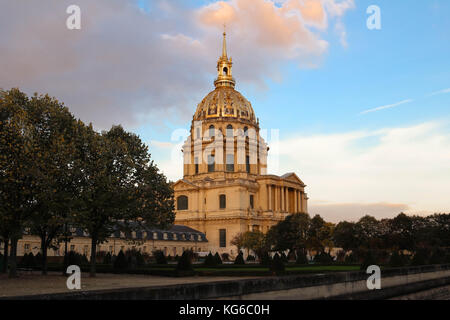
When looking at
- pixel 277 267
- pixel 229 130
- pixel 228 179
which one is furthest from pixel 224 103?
pixel 277 267

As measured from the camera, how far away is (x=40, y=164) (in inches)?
1121

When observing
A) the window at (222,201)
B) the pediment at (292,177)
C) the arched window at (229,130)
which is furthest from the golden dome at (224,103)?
the window at (222,201)

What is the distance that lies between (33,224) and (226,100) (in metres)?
83.1

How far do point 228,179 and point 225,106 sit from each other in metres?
19.8

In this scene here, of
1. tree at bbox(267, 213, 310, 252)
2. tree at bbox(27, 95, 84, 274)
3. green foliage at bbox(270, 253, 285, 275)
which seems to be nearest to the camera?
tree at bbox(27, 95, 84, 274)

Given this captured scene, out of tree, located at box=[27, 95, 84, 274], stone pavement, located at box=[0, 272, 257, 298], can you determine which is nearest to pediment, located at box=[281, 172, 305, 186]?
stone pavement, located at box=[0, 272, 257, 298]

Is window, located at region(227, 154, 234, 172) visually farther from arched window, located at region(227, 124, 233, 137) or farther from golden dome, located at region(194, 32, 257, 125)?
golden dome, located at region(194, 32, 257, 125)

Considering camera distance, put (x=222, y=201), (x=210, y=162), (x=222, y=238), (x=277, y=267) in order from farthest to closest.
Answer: (x=210, y=162), (x=222, y=201), (x=222, y=238), (x=277, y=267)

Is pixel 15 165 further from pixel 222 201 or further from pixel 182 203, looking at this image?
pixel 182 203

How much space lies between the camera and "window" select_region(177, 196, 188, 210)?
102062 mm

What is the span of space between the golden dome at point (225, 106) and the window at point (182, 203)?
20.0 m

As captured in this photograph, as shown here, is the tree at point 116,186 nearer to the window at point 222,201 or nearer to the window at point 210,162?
the window at point 222,201

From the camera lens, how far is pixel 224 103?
110938 millimetres

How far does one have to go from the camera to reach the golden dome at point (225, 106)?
4326 inches
